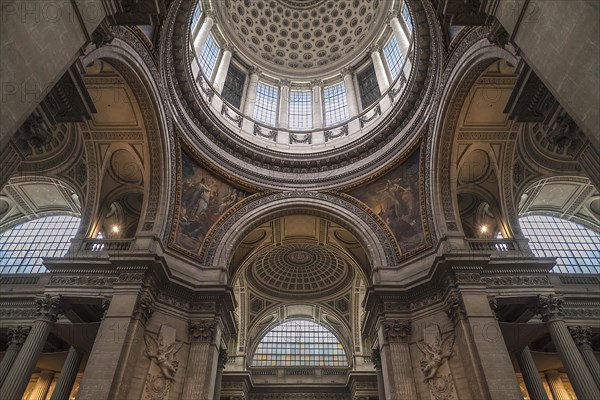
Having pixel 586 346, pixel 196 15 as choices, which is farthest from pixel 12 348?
pixel 586 346

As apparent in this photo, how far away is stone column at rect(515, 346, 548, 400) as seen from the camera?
1195 centimetres

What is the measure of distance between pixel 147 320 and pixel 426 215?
1088 centimetres

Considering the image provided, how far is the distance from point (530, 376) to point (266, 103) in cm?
1900

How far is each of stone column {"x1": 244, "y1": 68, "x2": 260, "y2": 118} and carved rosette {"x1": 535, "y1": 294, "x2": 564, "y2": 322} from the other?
16.2 m

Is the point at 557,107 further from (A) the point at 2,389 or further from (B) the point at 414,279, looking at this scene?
(A) the point at 2,389

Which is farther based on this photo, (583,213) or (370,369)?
(370,369)

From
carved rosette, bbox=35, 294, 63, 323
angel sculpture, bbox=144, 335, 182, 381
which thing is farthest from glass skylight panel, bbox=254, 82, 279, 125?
carved rosette, bbox=35, 294, 63, 323

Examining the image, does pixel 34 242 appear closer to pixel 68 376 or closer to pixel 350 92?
pixel 68 376

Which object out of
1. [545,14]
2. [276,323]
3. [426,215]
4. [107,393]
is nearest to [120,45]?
[107,393]

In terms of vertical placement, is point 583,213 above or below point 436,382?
above

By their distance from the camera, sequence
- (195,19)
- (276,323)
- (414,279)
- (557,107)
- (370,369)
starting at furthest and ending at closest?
1. (276,323)
2. (370,369)
3. (195,19)
4. (414,279)
5. (557,107)

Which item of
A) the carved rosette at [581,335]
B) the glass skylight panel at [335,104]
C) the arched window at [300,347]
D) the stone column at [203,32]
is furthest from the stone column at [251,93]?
the carved rosette at [581,335]

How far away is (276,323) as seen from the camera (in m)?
26.5

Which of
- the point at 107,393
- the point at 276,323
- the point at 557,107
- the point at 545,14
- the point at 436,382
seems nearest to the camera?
the point at 545,14
